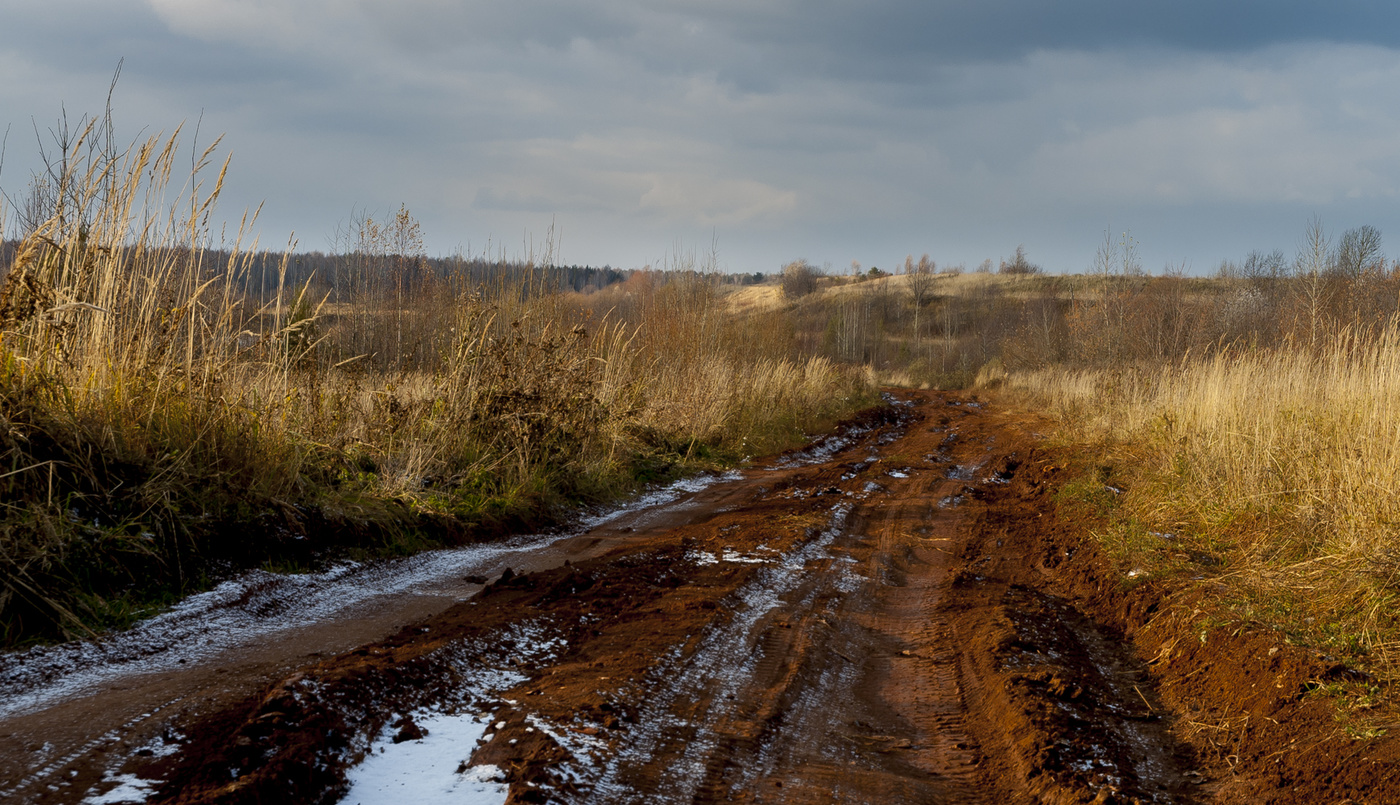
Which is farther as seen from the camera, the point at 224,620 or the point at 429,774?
the point at 224,620

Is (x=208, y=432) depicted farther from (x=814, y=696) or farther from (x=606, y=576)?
(x=814, y=696)

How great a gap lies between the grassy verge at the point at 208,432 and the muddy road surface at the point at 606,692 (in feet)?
1.47

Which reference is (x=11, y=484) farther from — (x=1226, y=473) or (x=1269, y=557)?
(x=1226, y=473)

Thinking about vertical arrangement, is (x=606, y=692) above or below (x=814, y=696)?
above

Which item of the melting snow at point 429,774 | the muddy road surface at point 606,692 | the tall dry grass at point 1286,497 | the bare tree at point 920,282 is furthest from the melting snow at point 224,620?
the bare tree at point 920,282

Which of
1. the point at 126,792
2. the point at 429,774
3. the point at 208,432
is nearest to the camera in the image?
the point at 126,792

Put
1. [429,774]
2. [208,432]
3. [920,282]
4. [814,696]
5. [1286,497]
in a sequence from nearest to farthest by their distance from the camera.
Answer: [429,774] < [814,696] < [208,432] < [1286,497] < [920,282]

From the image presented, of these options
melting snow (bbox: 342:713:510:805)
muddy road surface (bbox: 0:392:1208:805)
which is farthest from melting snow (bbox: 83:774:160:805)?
melting snow (bbox: 342:713:510:805)

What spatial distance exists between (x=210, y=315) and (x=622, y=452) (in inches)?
211

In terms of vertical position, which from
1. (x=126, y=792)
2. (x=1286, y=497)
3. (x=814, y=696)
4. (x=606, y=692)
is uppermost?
(x=1286, y=497)

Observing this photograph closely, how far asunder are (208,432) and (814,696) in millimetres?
4202

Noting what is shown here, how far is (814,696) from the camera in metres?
3.75

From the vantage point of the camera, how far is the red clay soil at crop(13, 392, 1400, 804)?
9.30 feet

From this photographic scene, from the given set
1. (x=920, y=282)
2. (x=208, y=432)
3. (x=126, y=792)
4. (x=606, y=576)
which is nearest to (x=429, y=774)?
(x=126, y=792)
